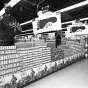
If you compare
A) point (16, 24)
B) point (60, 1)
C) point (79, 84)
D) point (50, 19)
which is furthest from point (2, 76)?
point (60, 1)

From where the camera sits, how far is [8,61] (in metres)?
2.87

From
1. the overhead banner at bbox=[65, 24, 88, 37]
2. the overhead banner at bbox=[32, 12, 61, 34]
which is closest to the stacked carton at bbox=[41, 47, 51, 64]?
the overhead banner at bbox=[32, 12, 61, 34]

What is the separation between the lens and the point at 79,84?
3.79 metres

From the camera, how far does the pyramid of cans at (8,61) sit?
2.75 m

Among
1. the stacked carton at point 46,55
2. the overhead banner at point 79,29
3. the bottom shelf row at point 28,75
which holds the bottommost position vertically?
the bottom shelf row at point 28,75

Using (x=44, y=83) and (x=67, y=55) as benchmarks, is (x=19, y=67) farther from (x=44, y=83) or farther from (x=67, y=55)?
(x=67, y=55)

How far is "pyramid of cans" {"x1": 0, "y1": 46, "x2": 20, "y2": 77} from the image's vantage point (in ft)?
9.02

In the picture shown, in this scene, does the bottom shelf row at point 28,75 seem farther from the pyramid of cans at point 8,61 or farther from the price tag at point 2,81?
the pyramid of cans at point 8,61

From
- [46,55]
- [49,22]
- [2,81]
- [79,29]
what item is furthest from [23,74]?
[79,29]

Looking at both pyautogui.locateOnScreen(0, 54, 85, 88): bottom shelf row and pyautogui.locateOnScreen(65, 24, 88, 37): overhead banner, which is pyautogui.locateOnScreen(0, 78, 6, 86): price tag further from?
pyautogui.locateOnScreen(65, 24, 88, 37): overhead banner

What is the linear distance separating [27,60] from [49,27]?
4.77 feet

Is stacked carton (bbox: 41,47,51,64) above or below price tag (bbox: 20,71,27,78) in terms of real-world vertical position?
above

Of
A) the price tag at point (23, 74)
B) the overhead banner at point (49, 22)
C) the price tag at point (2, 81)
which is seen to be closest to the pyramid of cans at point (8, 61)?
the price tag at point (2, 81)

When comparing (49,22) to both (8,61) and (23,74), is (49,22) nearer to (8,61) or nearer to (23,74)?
(8,61)
